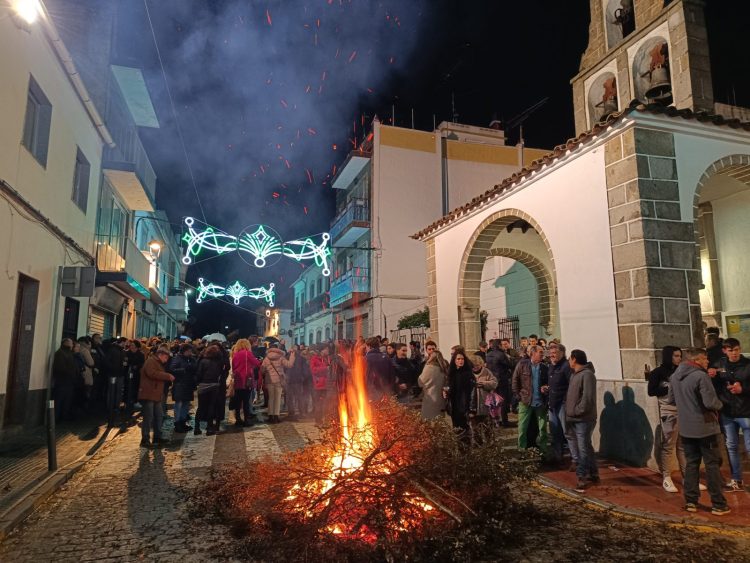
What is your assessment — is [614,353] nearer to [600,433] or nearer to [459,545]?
[600,433]

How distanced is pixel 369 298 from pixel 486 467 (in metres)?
18.9

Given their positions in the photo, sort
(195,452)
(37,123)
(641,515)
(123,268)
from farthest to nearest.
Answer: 1. (123,268)
2. (37,123)
3. (195,452)
4. (641,515)

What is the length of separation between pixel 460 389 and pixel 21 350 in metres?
7.80

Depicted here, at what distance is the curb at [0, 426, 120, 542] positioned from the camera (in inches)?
183

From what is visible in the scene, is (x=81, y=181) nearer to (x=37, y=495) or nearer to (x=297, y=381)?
(x=297, y=381)

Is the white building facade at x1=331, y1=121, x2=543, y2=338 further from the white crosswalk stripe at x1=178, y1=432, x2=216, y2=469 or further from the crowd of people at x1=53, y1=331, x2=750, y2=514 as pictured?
the white crosswalk stripe at x1=178, y1=432, x2=216, y2=469

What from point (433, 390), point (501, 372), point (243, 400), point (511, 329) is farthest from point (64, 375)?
point (511, 329)

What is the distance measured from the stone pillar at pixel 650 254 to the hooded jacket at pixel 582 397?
4.52 feet

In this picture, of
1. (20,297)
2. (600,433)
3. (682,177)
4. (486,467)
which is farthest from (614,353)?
(20,297)

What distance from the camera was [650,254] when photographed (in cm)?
693

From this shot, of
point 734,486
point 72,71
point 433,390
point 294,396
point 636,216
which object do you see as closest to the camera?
point 734,486

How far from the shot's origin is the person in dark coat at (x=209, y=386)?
9.25 metres

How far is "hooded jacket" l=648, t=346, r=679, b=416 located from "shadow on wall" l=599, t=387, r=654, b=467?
26.7 inches

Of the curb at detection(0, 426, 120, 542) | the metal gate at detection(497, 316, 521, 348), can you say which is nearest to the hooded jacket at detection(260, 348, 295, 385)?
the curb at detection(0, 426, 120, 542)
